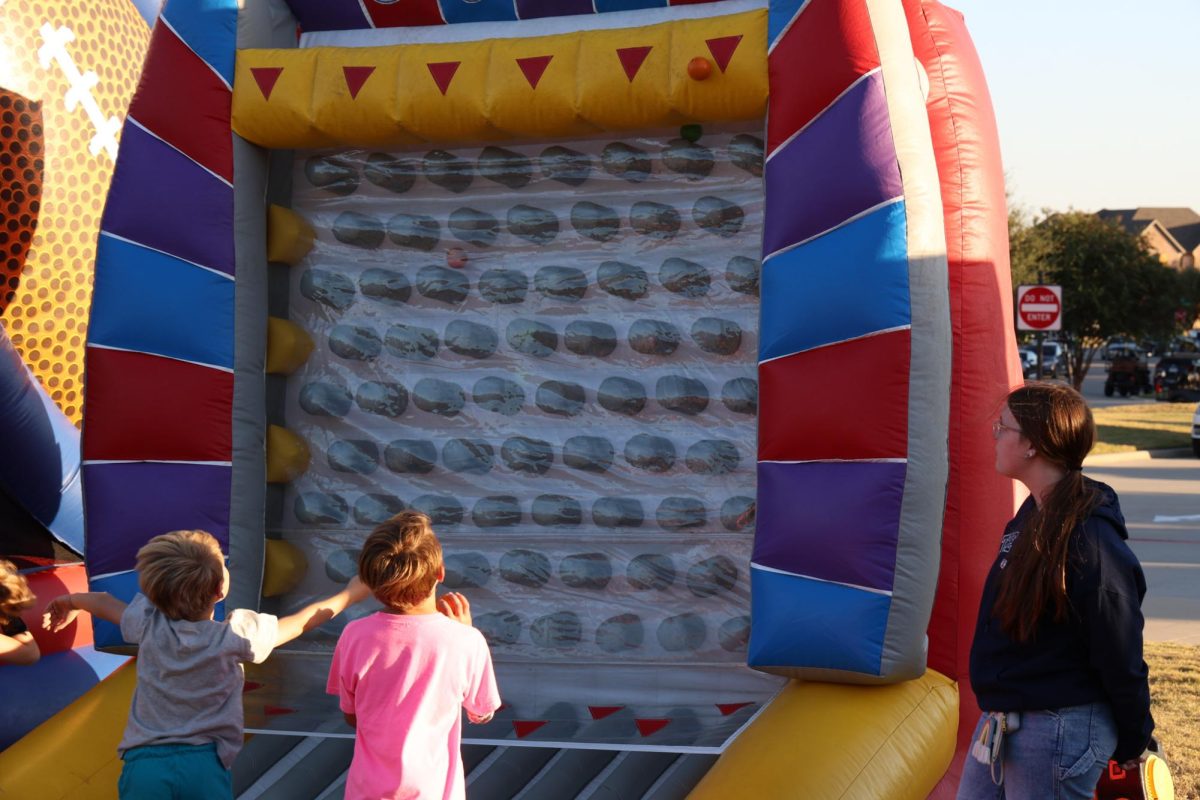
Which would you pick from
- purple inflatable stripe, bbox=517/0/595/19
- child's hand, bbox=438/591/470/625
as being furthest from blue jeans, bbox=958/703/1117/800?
purple inflatable stripe, bbox=517/0/595/19

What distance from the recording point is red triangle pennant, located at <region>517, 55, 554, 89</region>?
3740 mm

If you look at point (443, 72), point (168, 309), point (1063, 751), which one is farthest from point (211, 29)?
point (1063, 751)

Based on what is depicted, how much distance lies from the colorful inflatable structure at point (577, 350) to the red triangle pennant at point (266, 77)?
1 centimetres

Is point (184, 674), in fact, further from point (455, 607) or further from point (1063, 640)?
point (1063, 640)

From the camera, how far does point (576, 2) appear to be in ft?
13.2

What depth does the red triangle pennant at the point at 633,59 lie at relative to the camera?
365 cm

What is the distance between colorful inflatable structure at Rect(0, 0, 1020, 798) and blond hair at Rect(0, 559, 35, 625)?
1.41ft

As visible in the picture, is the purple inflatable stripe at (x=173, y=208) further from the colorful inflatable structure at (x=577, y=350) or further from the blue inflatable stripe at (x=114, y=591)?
the blue inflatable stripe at (x=114, y=591)

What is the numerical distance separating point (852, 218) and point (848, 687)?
3.86 feet

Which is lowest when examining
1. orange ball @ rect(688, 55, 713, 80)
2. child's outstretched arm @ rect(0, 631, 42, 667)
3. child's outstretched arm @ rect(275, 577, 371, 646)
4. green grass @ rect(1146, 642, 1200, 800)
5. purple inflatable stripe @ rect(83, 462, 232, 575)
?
green grass @ rect(1146, 642, 1200, 800)

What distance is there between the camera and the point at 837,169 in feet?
11.0

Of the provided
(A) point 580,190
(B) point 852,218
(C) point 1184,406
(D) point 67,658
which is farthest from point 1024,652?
(C) point 1184,406

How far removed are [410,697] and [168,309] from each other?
1.83m

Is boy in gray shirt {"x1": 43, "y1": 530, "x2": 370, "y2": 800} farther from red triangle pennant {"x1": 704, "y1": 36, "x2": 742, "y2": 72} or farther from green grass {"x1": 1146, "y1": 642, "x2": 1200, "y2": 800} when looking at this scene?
green grass {"x1": 1146, "y1": 642, "x2": 1200, "y2": 800}
